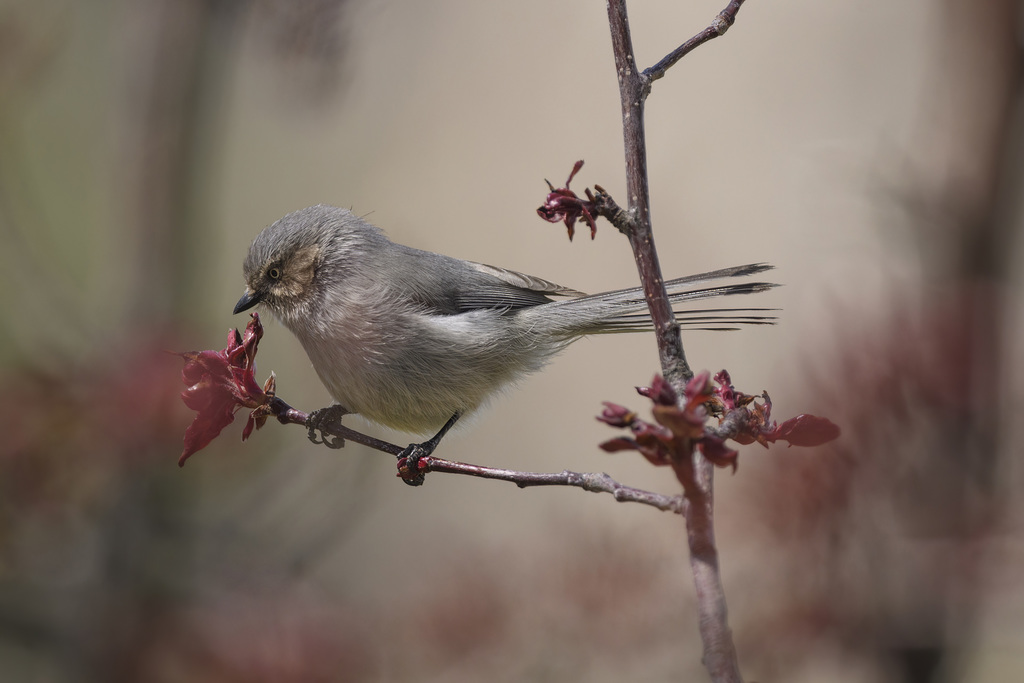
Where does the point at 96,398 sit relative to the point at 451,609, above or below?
above

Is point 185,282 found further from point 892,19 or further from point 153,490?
point 892,19

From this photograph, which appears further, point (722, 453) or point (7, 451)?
point (7, 451)

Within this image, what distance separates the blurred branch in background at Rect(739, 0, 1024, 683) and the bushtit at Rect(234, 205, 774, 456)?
51cm

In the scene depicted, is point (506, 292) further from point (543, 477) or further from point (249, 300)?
point (543, 477)

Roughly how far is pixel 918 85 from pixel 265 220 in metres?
4.38

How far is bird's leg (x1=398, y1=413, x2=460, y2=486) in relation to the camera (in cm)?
203

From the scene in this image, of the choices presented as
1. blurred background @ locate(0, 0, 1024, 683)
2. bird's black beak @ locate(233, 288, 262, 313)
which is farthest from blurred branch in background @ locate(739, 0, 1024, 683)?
bird's black beak @ locate(233, 288, 262, 313)

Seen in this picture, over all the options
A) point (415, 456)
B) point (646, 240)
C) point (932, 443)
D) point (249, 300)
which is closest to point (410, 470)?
point (415, 456)

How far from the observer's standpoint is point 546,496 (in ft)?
15.8

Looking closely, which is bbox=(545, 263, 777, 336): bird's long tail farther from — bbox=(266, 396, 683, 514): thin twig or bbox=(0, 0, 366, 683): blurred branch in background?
bbox=(0, 0, 366, 683): blurred branch in background

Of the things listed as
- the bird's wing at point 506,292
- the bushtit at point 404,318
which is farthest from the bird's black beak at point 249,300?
the bird's wing at point 506,292

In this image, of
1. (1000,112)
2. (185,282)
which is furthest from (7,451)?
(1000,112)

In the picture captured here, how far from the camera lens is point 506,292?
116 inches

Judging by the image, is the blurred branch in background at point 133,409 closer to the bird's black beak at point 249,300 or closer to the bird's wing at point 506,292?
the bird's black beak at point 249,300
